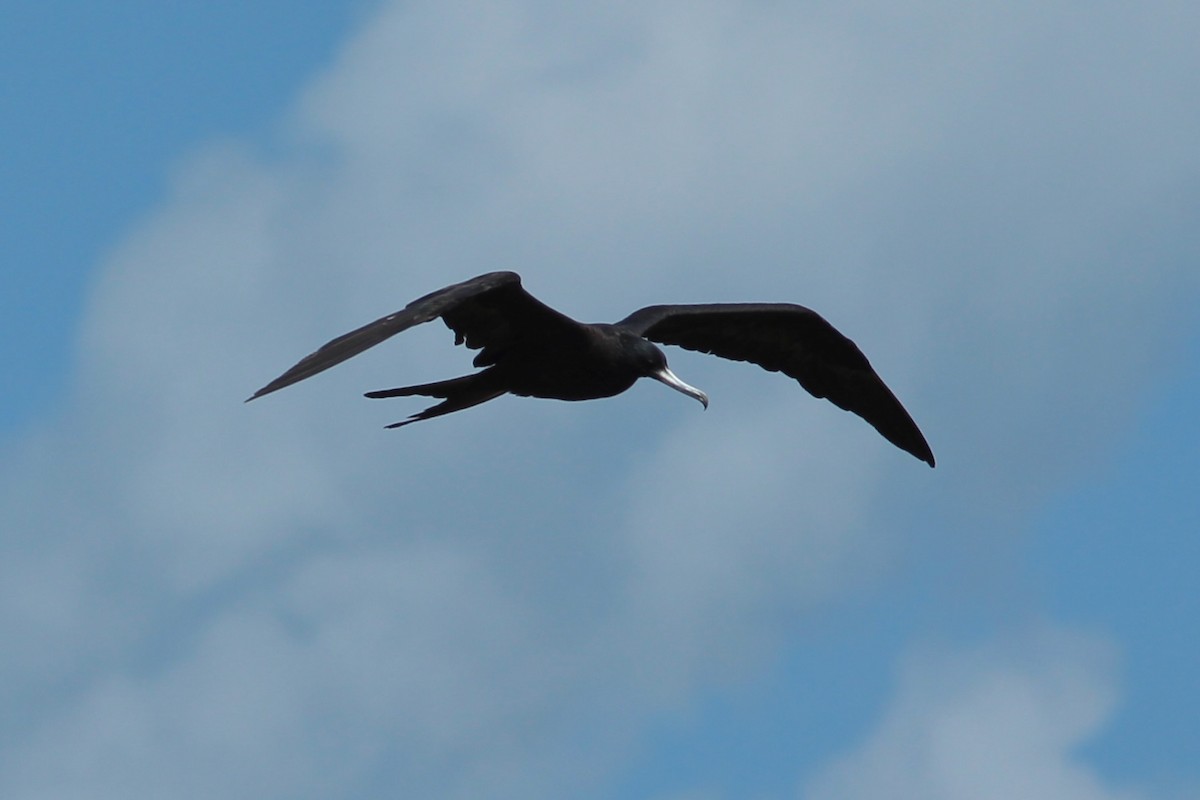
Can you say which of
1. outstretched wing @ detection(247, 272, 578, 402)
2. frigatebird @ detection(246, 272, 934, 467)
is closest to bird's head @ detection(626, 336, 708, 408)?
frigatebird @ detection(246, 272, 934, 467)

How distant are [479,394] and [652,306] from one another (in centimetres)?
165

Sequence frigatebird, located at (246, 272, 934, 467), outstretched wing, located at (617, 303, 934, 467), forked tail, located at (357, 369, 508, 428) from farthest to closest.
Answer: outstretched wing, located at (617, 303, 934, 467) < forked tail, located at (357, 369, 508, 428) < frigatebird, located at (246, 272, 934, 467)

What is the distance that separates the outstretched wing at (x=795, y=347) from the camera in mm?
13938

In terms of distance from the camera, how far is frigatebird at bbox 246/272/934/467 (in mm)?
11125

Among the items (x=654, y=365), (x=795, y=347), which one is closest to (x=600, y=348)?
(x=654, y=365)

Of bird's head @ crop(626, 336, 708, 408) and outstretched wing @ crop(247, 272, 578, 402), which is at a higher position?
bird's head @ crop(626, 336, 708, 408)

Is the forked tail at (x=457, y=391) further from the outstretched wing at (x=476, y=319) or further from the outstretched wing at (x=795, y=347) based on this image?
the outstretched wing at (x=795, y=347)

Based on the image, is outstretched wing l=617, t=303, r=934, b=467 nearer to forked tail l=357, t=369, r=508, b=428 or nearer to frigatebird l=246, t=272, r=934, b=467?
frigatebird l=246, t=272, r=934, b=467

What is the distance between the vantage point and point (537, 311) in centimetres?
1215

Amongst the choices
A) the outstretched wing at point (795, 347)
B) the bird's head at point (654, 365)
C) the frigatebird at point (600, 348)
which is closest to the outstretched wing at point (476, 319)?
the frigatebird at point (600, 348)

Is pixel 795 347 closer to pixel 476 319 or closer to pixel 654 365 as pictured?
pixel 654 365

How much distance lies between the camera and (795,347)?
575 inches

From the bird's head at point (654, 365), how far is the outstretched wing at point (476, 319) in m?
0.51

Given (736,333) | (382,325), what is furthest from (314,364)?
(736,333)
